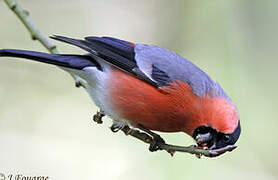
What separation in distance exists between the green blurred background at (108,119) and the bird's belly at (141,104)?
2.28 metres

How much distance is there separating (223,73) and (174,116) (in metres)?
3.54

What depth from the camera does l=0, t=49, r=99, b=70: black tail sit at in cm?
370

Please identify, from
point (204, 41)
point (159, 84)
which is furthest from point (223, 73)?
point (159, 84)

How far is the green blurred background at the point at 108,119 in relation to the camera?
616 cm

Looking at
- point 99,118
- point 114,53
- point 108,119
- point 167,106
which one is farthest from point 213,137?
point 108,119

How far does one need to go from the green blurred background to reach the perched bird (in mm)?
2201

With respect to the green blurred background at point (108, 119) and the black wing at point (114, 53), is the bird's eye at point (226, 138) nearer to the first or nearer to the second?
the black wing at point (114, 53)

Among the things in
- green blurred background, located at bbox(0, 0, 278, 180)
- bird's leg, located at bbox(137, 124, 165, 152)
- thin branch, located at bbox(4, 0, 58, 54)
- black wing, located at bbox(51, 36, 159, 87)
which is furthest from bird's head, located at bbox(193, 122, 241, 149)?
green blurred background, located at bbox(0, 0, 278, 180)

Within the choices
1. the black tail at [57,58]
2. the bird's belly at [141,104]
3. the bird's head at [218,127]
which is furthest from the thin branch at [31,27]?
the bird's head at [218,127]

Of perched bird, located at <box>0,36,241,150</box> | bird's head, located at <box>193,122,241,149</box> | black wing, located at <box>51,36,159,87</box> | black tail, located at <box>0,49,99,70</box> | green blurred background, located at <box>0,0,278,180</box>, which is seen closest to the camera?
bird's head, located at <box>193,122,241,149</box>

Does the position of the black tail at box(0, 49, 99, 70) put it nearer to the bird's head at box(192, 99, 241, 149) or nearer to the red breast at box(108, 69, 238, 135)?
the red breast at box(108, 69, 238, 135)

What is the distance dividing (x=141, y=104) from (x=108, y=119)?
2.96 meters

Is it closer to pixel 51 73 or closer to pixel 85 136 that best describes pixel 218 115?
pixel 85 136

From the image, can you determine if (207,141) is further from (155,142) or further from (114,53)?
(114,53)
